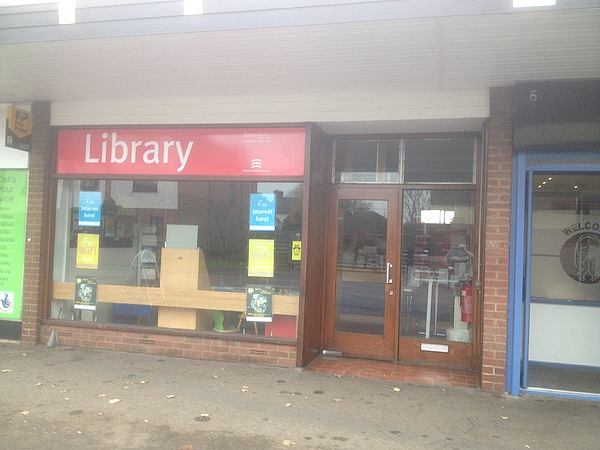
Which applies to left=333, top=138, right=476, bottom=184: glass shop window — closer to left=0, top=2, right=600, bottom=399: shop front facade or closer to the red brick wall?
left=0, top=2, right=600, bottom=399: shop front facade

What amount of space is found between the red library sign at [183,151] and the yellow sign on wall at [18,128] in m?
0.41

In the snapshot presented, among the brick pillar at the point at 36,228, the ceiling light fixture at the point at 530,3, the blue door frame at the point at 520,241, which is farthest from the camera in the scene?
the brick pillar at the point at 36,228

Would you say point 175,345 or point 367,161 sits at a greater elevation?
point 367,161

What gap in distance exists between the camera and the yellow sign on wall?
280 inches

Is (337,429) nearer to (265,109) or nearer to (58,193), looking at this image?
(265,109)

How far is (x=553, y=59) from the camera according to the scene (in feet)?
17.3

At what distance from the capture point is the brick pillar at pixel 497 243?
589 cm

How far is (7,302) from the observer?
7.67m

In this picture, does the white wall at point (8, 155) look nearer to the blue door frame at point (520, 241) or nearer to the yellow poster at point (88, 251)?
the yellow poster at point (88, 251)

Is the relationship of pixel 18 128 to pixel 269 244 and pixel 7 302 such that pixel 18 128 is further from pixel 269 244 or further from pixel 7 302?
pixel 269 244

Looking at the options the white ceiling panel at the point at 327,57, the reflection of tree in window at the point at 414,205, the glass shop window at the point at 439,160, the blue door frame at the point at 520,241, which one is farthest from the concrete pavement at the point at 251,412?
the white ceiling panel at the point at 327,57

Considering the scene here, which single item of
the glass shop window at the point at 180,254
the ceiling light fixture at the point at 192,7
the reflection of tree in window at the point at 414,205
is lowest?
the glass shop window at the point at 180,254

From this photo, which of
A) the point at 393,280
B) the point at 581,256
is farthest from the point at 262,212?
the point at 581,256

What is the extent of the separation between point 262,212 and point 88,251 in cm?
261
